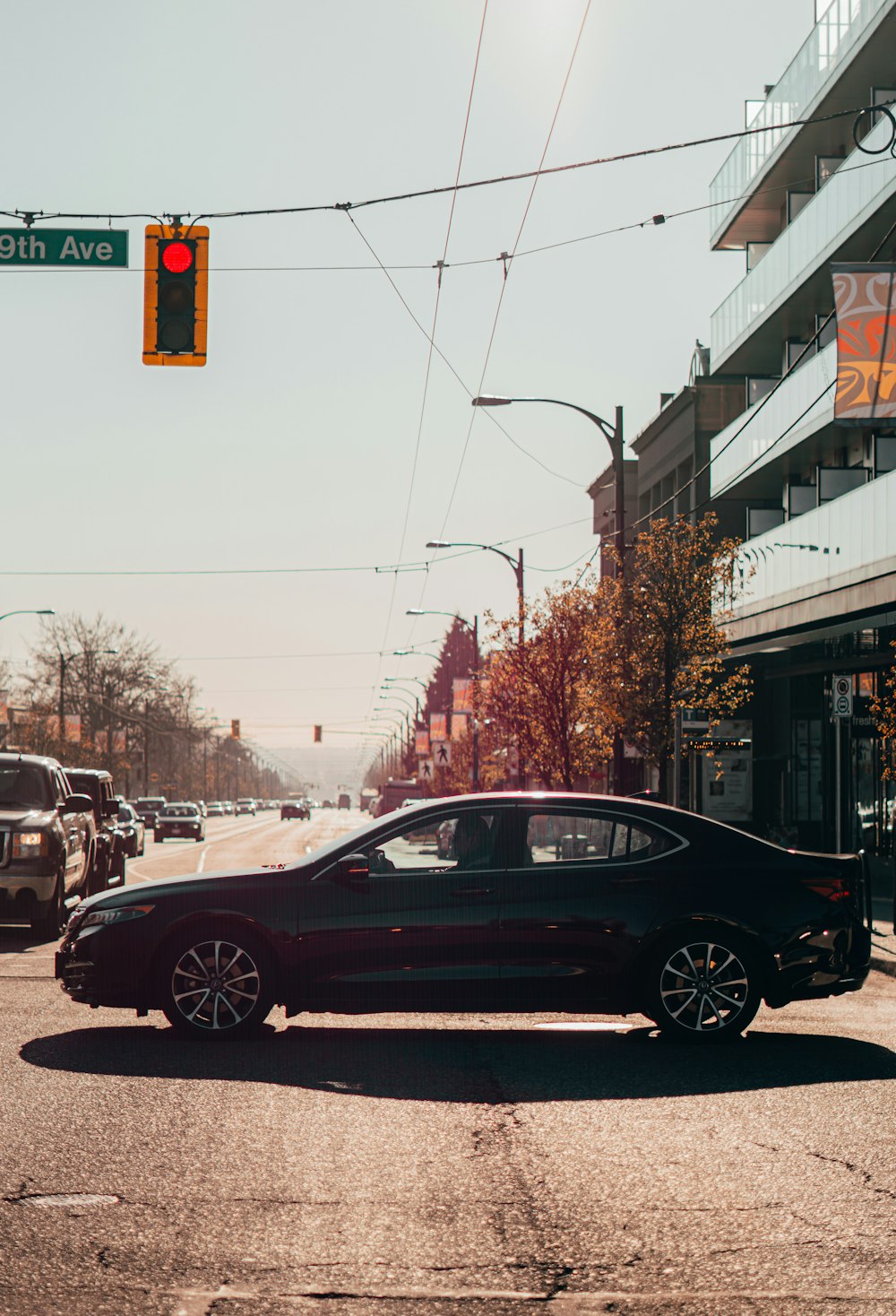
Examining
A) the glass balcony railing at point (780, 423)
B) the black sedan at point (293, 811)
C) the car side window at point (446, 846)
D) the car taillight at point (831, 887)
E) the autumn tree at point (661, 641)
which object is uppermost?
the glass balcony railing at point (780, 423)

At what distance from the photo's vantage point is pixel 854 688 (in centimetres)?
2902

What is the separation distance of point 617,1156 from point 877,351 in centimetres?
1338

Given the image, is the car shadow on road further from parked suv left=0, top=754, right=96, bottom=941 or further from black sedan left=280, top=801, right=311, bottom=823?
black sedan left=280, top=801, right=311, bottom=823

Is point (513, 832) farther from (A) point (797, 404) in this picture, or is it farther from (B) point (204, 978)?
(A) point (797, 404)

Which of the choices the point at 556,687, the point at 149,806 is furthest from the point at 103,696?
the point at 556,687

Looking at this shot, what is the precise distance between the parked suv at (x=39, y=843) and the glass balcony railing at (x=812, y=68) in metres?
14.9

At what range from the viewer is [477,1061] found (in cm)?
924

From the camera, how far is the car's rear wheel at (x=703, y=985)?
9789 millimetres

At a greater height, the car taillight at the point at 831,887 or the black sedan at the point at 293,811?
the car taillight at the point at 831,887

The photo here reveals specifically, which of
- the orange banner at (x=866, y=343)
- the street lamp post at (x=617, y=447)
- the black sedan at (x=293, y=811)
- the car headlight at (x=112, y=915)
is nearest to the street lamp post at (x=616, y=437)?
the street lamp post at (x=617, y=447)

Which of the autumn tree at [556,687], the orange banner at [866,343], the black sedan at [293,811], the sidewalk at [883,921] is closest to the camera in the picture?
the sidewalk at [883,921]

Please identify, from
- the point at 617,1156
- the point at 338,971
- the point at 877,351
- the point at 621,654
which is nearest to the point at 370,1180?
the point at 617,1156

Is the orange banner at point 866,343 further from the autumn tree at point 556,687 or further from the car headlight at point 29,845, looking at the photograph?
the autumn tree at point 556,687

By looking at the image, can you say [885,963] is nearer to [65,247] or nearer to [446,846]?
[446,846]
